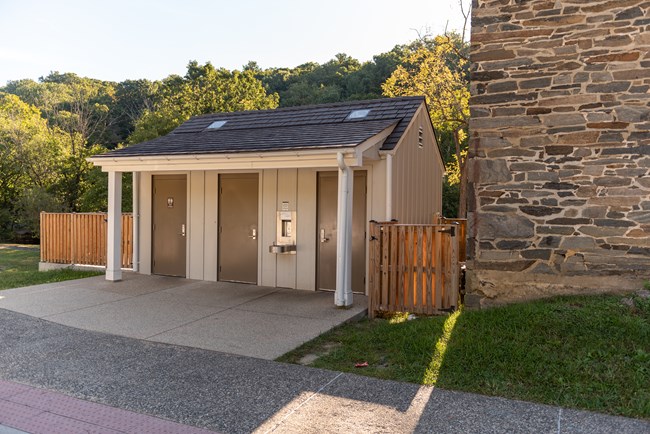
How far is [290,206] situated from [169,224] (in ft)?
9.97

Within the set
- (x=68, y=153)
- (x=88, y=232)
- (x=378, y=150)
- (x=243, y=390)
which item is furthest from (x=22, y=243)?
(x=243, y=390)

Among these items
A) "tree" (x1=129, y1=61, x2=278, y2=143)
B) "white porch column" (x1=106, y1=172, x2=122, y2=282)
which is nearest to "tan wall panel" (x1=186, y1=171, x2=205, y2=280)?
"white porch column" (x1=106, y1=172, x2=122, y2=282)

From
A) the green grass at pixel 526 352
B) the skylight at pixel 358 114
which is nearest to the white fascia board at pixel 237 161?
the skylight at pixel 358 114

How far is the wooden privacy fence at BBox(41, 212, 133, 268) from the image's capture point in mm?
11430

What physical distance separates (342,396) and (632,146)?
16.2 ft

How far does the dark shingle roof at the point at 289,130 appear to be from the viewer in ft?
28.1

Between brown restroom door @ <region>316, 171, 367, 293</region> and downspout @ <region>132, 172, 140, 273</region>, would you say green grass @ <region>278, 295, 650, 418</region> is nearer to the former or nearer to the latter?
brown restroom door @ <region>316, 171, 367, 293</region>

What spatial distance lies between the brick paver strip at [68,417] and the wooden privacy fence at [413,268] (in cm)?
417

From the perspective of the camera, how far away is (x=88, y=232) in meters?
11.8

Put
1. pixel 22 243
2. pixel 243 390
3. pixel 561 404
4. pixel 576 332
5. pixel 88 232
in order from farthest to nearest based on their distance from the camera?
pixel 22 243, pixel 88 232, pixel 576 332, pixel 243 390, pixel 561 404

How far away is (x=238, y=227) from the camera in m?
10.1

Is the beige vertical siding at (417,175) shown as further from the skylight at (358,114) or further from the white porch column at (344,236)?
the white porch column at (344,236)

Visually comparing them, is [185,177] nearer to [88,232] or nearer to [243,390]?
[88,232]

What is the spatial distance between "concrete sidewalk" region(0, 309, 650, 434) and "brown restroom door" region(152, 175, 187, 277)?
503 centimetres
